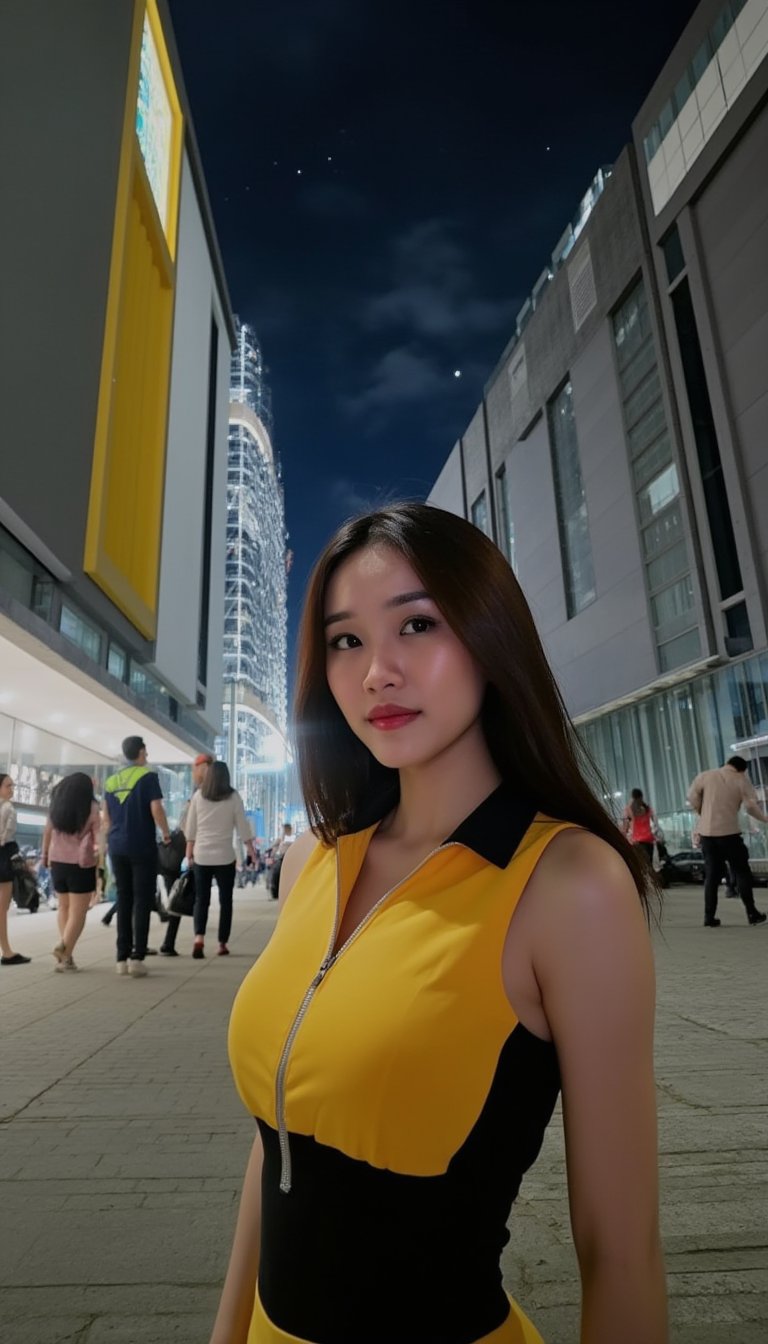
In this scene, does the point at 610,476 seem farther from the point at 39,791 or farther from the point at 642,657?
the point at 39,791

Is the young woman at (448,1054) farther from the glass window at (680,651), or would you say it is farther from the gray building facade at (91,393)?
the glass window at (680,651)

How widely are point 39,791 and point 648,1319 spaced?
18457 mm

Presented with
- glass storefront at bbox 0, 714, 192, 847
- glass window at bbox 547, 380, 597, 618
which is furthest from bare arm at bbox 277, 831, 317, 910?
glass window at bbox 547, 380, 597, 618

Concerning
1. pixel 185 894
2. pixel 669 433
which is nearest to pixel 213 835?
pixel 185 894

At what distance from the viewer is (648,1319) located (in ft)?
2.58

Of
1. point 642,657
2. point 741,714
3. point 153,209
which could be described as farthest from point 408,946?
point 153,209

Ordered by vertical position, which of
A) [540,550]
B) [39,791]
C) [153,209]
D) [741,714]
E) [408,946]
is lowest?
[408,946]

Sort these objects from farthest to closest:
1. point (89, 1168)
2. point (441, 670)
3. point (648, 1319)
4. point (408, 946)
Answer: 1. point (89, 1168)
2. point (441, 670)
3. point (408, 946)
4. point (648, 1319)

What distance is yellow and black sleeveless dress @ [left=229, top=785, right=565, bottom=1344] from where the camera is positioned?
0.83 metres

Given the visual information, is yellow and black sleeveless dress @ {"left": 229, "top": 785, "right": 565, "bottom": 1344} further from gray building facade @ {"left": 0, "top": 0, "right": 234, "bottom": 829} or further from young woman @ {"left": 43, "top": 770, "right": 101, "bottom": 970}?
gray building facade @ {"left": 0, "top": 0, "right": 234, "bottom": 829}

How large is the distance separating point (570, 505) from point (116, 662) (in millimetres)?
20960

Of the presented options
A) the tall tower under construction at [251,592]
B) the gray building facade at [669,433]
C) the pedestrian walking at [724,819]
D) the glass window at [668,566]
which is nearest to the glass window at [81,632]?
the pedestrian walking at [724,819]

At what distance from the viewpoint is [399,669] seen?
1078mm

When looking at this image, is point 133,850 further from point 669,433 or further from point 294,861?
point 669,433
